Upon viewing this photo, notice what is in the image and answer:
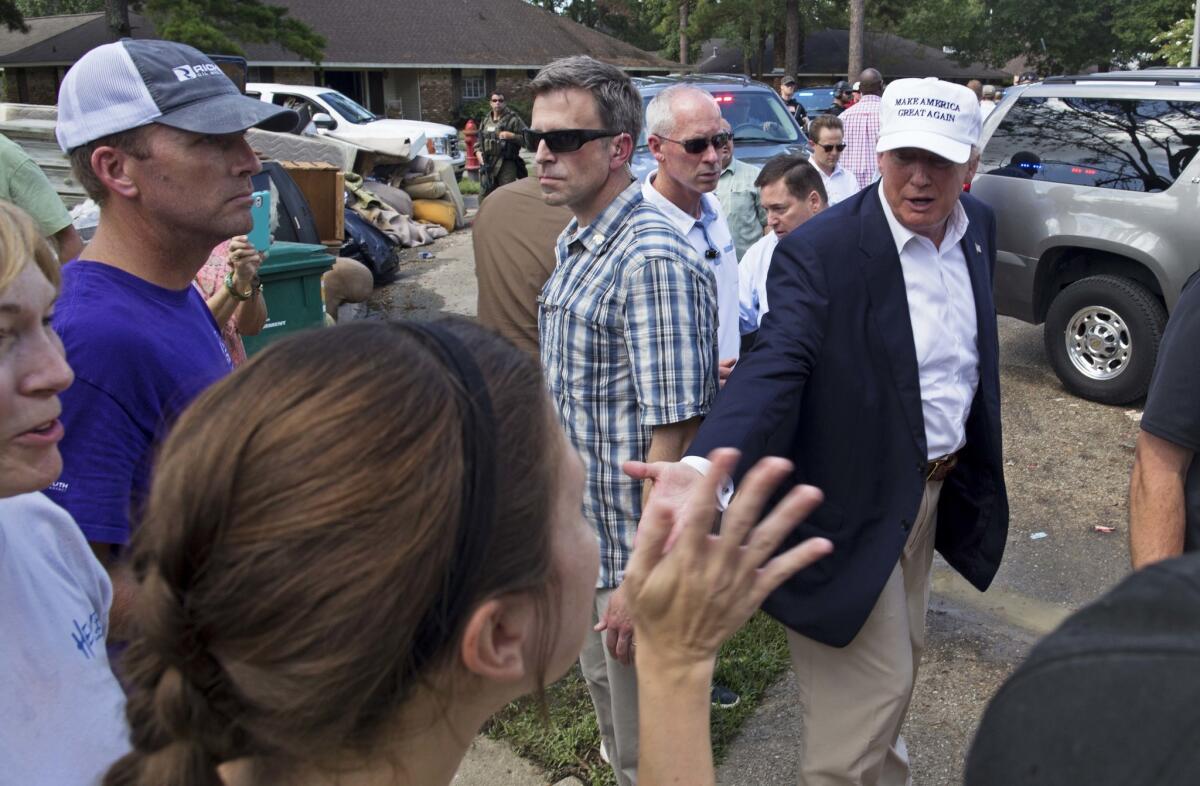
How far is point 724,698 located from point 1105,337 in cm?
488

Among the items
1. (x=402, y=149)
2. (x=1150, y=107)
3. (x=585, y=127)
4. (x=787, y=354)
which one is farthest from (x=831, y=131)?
(x=402, y=149)

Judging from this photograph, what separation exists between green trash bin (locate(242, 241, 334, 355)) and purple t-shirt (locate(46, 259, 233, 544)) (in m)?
4.19

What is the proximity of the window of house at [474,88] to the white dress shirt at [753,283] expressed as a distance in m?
38.8

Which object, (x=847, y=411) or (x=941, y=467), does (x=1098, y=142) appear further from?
(x=847, y=411)

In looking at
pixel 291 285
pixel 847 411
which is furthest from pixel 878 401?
pixel 291 285

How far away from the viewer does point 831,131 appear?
705cm

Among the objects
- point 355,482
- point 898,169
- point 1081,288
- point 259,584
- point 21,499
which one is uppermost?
point 898,169

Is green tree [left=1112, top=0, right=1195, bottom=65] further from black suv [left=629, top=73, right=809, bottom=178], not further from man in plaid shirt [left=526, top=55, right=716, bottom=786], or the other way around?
man in plaid shirt [left=526, top=55, right=716, bottom=786]

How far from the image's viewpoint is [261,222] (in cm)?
362

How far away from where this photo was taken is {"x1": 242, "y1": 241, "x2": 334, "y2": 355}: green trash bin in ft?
21.2

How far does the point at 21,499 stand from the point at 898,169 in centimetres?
227

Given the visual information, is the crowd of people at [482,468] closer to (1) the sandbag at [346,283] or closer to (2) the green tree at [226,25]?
(1) the sandbag at [346,283]

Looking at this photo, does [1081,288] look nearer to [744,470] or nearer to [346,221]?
[744,470]

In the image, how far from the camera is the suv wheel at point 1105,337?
698 centimetres
